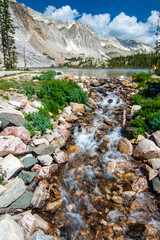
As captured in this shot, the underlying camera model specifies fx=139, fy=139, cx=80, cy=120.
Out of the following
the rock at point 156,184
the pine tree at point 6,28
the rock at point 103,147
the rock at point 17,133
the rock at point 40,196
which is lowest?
the rock at point 40,196

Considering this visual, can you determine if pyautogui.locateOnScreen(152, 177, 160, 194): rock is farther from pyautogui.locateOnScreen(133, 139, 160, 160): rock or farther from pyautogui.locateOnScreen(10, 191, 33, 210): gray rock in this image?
pyautogui.locateOnScreen(10, 191, 33, 210): gray rock

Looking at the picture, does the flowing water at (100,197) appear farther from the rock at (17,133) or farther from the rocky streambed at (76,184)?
the rock at (17,133)

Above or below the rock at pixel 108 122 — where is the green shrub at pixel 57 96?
above

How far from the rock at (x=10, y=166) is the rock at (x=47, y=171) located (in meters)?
0.78

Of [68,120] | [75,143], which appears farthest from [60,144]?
[68,120]

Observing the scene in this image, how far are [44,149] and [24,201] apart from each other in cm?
223

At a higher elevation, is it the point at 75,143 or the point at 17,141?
the point at 17,141

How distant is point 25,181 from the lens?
4.87 meters

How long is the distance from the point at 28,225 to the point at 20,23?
124m

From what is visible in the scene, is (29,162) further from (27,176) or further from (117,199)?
(117,199)

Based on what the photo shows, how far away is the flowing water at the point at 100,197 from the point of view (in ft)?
12.9

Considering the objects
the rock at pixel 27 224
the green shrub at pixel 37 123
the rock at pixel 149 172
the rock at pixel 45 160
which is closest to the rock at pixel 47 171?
the rock at pixel 45 160

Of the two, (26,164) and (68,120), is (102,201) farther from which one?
(68,120)

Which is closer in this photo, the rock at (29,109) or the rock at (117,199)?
the rock at (117,199)
